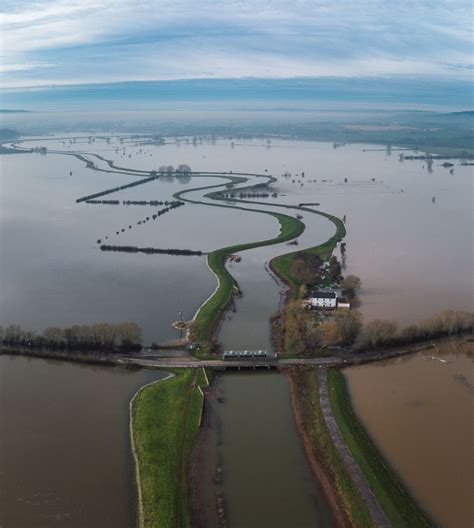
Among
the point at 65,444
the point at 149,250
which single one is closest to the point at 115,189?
the point at 149,250

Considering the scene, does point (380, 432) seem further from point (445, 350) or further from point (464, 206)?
point (464, 206)

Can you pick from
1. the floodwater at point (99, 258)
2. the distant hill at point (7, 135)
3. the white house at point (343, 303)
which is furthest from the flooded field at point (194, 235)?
the distant hill at point (7, 135)

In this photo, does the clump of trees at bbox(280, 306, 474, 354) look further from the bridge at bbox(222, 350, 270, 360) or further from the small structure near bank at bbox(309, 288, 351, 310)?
the small structure near bank at bbox(309, 288, 351, 310)

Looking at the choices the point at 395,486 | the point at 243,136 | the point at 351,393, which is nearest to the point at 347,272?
the point at 351,393

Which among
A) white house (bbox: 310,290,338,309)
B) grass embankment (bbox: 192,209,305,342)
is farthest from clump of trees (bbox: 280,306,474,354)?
grass embankment (bbox: 192,209,305,342)

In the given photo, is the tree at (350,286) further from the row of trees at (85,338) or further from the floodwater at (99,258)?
the row of trees at (85,338)
